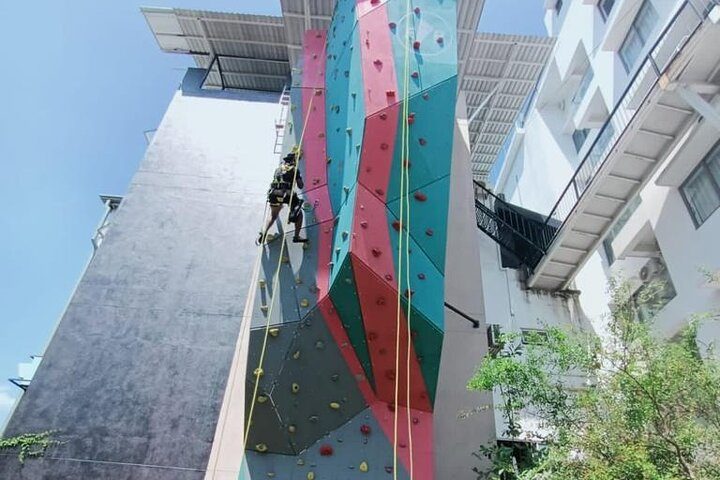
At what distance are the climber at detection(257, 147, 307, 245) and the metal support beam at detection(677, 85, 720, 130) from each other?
6673 mm

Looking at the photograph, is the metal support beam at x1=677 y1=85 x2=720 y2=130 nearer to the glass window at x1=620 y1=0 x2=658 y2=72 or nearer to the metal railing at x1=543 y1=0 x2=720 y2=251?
the metal railing at x1=543 y1=0 x2=720 y2=251

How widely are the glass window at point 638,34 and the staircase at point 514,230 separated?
448cm

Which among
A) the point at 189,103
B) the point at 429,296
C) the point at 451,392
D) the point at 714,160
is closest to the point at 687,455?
the point at 429,296

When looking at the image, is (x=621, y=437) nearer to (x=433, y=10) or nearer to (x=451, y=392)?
(x=451, y=392)

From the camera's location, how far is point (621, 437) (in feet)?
16.9

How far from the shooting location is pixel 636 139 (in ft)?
31.1

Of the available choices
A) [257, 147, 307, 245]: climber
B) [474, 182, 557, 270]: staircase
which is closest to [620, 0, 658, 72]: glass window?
[474, 182, 557, 270]: staircase

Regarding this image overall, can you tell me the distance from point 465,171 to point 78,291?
8504 mm

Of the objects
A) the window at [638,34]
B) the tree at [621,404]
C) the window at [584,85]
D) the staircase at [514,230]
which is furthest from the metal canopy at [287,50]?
the tree at [621,404]

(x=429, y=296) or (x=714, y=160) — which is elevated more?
(x=714, y=160)

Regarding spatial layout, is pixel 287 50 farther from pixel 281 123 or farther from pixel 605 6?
pixel 605 6

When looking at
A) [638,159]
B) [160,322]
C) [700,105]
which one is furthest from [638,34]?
[160,322]

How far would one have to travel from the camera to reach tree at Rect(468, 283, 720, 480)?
4852 millimetres

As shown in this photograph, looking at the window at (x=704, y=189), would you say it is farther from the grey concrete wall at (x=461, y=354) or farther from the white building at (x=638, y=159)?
the grey concrete wall at (x=461, y=354)
